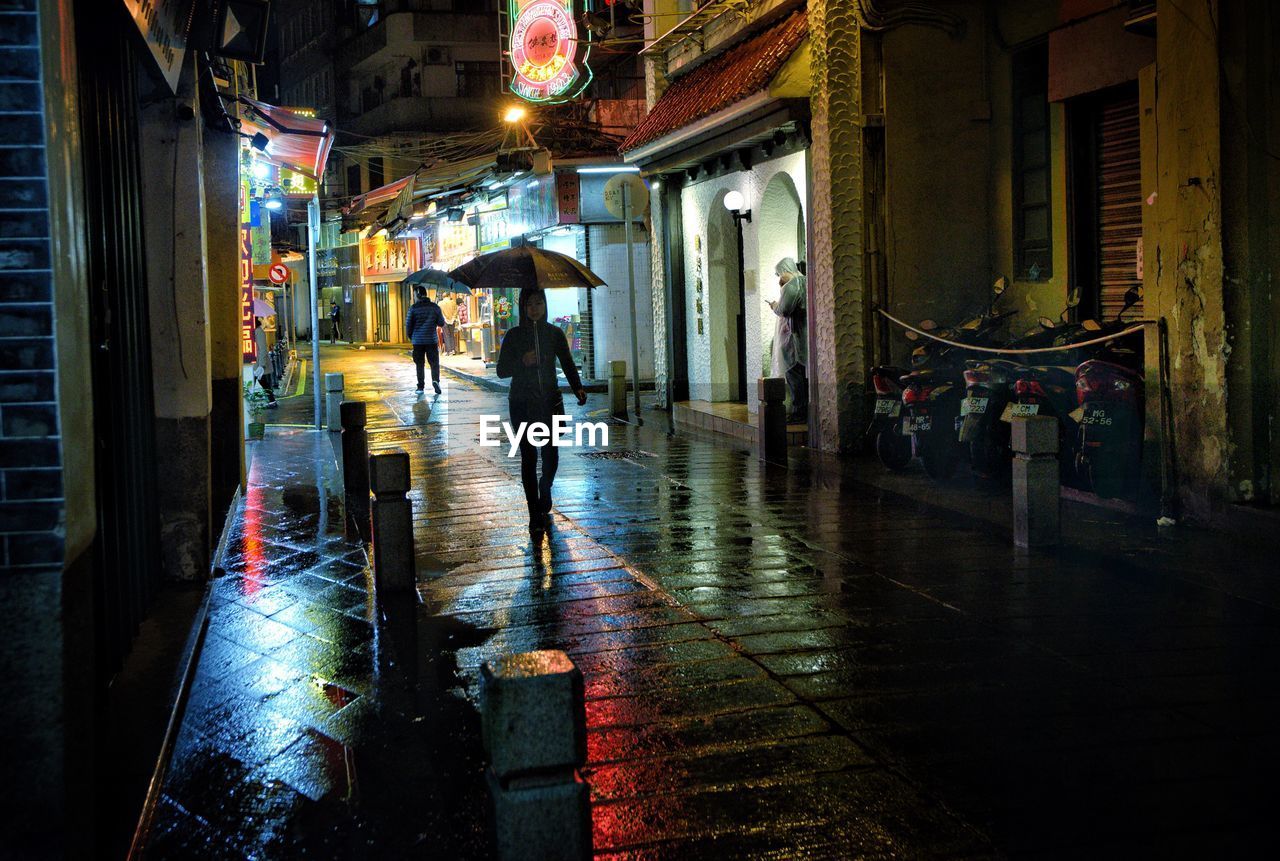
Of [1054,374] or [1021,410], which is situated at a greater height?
[1054,374]

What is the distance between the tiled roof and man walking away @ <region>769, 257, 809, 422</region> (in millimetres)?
2418

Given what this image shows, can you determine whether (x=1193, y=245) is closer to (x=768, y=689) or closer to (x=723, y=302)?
(x=768, y=689)

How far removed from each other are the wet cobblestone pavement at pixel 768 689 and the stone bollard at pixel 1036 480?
32 centimetres

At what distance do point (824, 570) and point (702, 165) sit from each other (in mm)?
12331

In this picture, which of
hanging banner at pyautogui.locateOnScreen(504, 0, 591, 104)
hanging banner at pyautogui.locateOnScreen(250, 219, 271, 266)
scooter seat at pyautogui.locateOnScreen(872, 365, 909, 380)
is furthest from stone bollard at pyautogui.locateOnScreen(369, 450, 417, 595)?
hanging banner at pyautogui.locateOnScreen(250, 219, 271, 266)

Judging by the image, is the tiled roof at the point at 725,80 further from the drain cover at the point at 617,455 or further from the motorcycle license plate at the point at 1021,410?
the motorcycle license plate at the point at 1021,410

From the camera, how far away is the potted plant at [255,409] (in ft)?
60.0

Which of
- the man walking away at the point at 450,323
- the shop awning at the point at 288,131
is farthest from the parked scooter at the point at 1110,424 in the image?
the man walking away at the point at 450,323

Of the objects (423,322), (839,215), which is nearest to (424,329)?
(423,322)

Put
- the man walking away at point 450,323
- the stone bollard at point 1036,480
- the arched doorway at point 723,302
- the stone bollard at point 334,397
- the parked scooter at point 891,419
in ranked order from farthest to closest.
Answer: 1. the man walking away at point 450,323
2. the arched doorway at point 723,302
3. the stone bollard at point 334,397
4. the parked scooter at point 891,419
5. the stone bollard at point 1036,480

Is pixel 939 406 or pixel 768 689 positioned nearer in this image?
pixel 768 689

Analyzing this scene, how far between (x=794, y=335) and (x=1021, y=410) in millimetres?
6300

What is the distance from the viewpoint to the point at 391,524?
7.86m

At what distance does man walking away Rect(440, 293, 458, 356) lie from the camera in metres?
42.9
